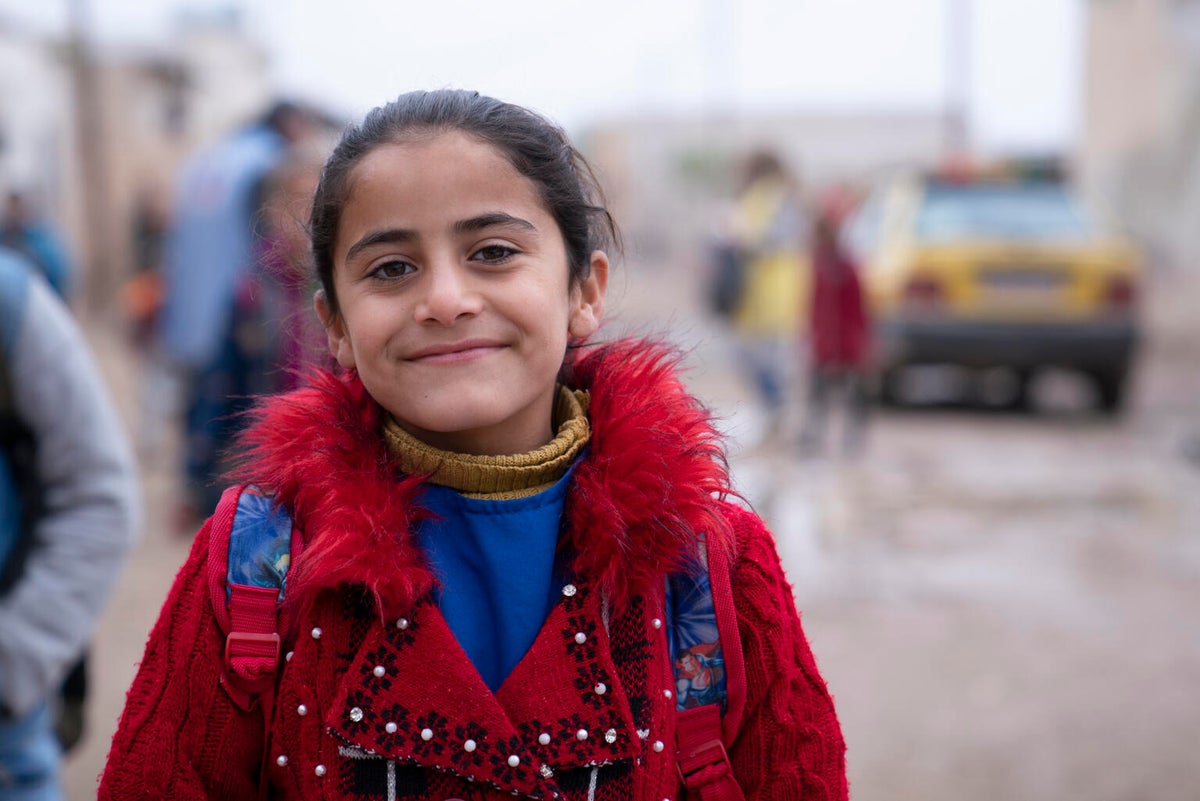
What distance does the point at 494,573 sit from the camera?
4.88ft

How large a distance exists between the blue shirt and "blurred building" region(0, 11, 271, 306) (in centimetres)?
1259

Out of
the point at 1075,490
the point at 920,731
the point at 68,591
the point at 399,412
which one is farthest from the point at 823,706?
the point at 1075,490

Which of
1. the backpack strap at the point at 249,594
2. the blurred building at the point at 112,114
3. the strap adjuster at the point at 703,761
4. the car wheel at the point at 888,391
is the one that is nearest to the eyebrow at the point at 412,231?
the backpack strap at the point at 249,594

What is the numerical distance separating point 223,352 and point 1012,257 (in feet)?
18.3

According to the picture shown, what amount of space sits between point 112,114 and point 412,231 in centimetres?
3788

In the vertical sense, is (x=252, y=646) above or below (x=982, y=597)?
above

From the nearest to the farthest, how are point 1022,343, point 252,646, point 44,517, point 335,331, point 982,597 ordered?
1. point 252,646
2. point 335,331
3. point 44,517
4. point 982,597
5. point 1022,343

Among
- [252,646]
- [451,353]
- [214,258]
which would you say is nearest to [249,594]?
[252,646]

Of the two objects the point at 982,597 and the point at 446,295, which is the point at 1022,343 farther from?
the point at 446,295

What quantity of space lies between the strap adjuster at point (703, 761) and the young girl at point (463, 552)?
1cm

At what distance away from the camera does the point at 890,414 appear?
9.55 metres

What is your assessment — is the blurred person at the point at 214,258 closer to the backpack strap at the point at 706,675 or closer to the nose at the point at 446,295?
the nose at the point at 446,295

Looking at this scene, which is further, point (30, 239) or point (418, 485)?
point (30, 239)

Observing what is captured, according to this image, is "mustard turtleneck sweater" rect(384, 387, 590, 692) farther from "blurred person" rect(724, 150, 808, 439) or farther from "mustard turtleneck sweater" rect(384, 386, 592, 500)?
"blurred person" rect(724, 150, 808, 439)
